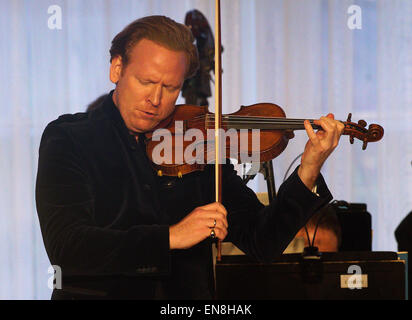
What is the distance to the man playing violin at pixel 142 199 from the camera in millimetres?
1148

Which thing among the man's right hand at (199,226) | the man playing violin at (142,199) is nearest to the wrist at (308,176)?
the man playing violin at (142,199)

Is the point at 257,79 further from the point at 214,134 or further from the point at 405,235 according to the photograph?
the point at 214,134

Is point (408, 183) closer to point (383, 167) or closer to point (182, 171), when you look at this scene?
point (383, 167)

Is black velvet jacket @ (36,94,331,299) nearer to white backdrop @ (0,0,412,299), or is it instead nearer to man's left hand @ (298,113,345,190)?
man's left hand @ (298,113,345,190)

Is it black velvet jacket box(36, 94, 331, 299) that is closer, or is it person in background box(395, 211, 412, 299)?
black velvet jacket box(36, 94, 331, 299)

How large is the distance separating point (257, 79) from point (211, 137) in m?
1.08

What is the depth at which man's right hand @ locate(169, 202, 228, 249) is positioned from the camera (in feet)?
3.66

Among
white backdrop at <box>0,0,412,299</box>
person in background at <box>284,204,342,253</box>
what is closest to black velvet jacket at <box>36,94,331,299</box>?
person in background at <box>284,204,342,253</box>

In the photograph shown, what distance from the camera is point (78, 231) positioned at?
3.73ft

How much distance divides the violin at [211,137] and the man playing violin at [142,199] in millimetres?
33

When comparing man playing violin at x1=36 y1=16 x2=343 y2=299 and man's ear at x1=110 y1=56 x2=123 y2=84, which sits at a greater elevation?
man's ear at x1=110 y1=56 x2=123 y2=84

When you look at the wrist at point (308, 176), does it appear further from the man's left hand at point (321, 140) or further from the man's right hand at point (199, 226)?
the man's right hand at point (199, 226)

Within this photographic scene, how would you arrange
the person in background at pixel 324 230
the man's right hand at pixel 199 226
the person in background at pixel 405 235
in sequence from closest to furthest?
the man's right hand at pixel 199 226 < the person in background at pixel 324 230 < the person in background at pixel 405 235
